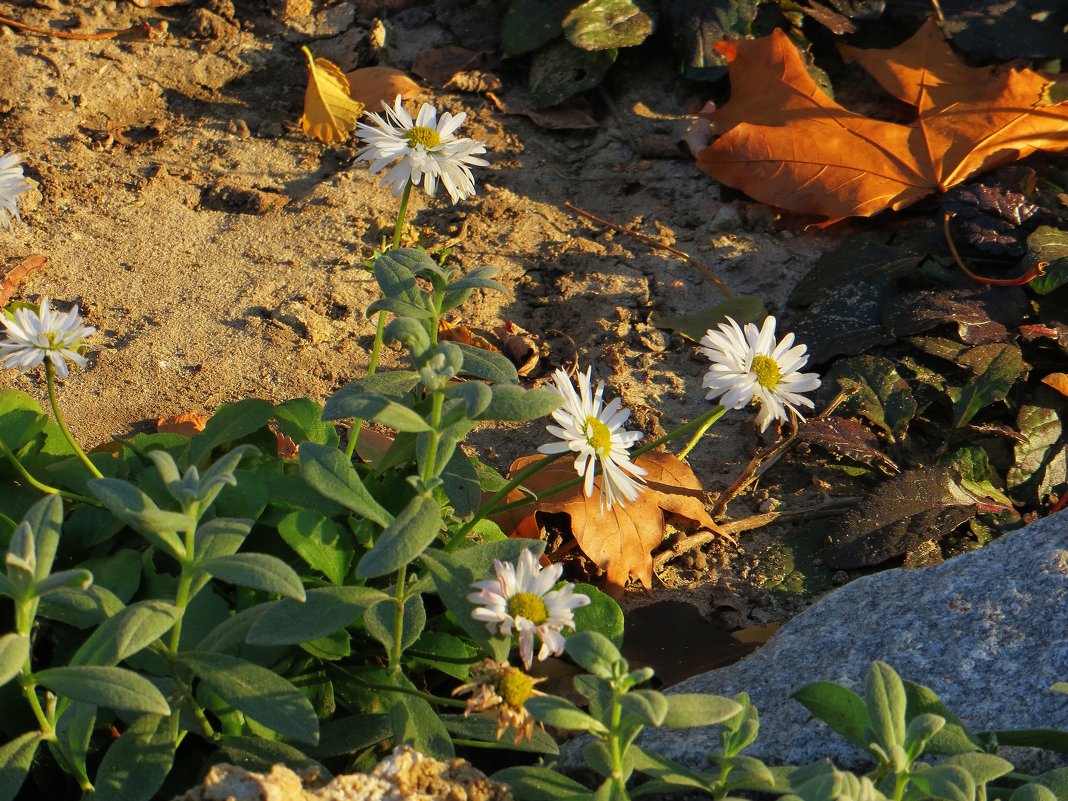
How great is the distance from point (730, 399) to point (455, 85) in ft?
7.13

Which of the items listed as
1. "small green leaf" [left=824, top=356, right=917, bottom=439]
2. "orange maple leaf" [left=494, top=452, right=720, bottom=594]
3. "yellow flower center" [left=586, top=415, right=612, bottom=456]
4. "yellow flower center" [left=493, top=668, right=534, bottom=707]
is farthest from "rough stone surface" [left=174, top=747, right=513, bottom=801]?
"small green leaf" [left=824, top=356, right=917, bottom=439]

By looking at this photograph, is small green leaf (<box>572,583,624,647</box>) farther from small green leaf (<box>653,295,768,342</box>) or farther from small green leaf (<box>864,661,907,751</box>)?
small green leaf (<box>653,295,768,342</box>)

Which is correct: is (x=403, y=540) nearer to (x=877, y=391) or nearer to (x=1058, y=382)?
(x=877, y=391)

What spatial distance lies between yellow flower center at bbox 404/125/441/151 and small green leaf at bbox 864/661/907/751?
1347mm

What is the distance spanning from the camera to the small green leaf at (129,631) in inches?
59.1

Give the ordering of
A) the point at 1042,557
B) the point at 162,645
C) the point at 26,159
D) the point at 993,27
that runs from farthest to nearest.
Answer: the point at 993,27, the point at 26,159, the point at 1042,557, the point at 162,645

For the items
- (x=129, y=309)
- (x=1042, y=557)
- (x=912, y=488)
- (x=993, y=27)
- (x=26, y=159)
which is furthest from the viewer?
(x=993, y=27)

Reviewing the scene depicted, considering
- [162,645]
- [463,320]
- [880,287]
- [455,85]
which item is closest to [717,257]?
[880,287]

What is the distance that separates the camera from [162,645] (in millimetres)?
1707

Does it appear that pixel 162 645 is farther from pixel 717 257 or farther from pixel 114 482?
pixel 717 257

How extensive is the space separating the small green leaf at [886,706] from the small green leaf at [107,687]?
3.01ft

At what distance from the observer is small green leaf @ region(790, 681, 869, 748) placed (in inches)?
67.2

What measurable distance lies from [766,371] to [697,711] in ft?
2.58

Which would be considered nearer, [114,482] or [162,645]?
[114,482]
